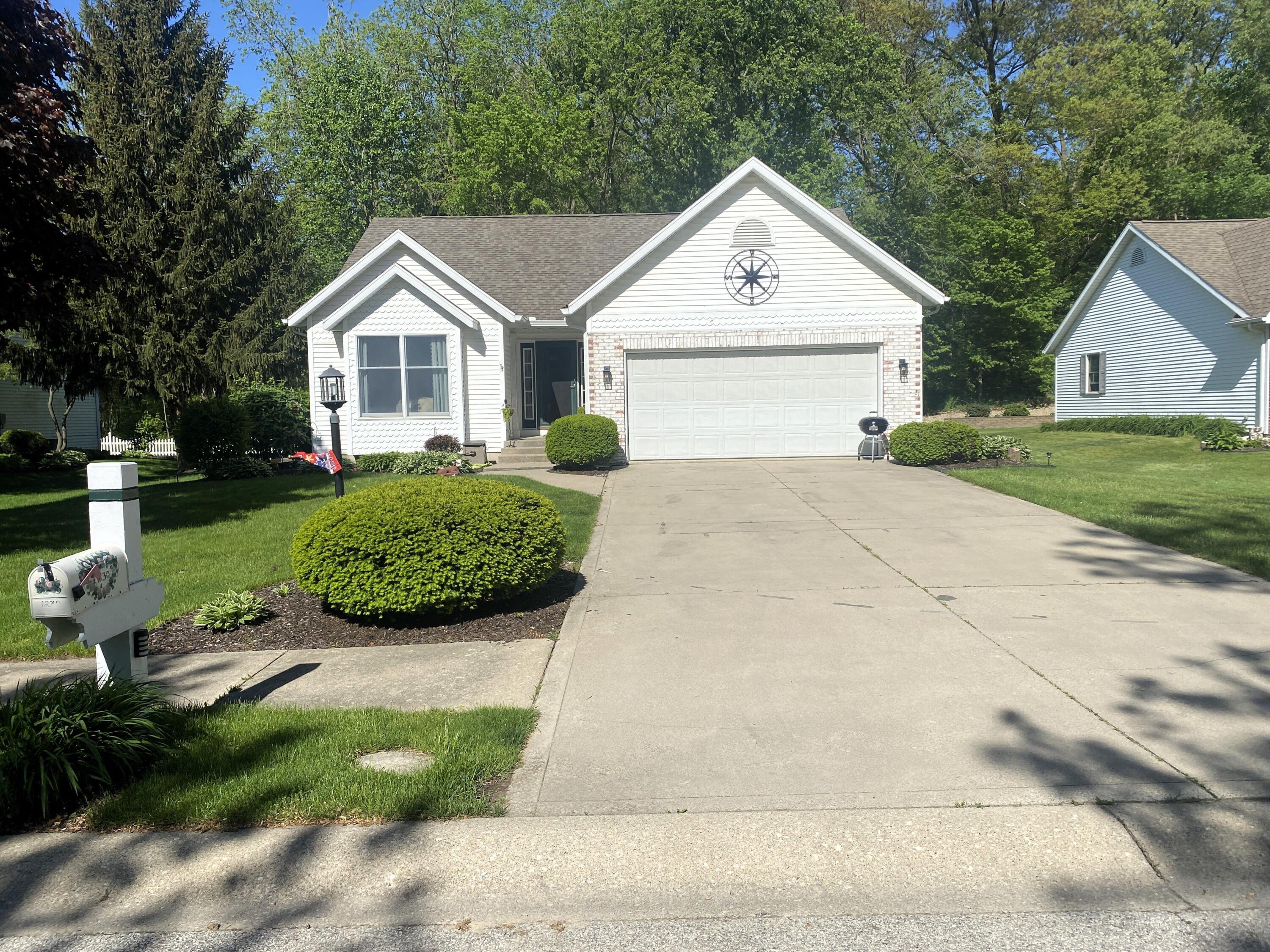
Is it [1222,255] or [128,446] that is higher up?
[1222,255]

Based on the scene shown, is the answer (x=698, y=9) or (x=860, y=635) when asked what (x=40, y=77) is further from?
(x=698, y=9)

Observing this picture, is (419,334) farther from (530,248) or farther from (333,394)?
(333,394)

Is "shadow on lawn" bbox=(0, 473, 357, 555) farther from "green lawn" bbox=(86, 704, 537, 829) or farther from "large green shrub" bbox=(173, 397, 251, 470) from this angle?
"green lawn" bbox=(86, 704, 537, 829)

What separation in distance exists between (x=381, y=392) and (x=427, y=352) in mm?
1340

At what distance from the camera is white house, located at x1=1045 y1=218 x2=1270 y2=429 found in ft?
70.7

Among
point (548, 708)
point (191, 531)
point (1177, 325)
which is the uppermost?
point (1177, 325)

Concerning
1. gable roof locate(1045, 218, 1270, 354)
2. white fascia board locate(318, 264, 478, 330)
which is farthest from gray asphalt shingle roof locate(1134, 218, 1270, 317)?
white fascia board locate(318, 264, 478, 330)

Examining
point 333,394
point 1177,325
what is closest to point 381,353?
point 333,394

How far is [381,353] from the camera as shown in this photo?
19.4 metres

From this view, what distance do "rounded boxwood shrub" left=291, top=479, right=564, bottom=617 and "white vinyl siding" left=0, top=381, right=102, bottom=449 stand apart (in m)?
25.7

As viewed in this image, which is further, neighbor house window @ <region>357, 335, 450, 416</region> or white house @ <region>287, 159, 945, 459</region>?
neighbor house window @ <region>357, 335, 450, 416</region>

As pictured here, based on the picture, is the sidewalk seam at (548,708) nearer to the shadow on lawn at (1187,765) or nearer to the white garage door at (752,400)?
the shadow on lawn at (1187,765)

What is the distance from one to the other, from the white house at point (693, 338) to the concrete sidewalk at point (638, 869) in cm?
1554

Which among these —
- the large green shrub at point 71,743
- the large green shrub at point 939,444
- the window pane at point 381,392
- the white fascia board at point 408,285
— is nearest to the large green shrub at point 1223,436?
the large green shrub at point 939,444
